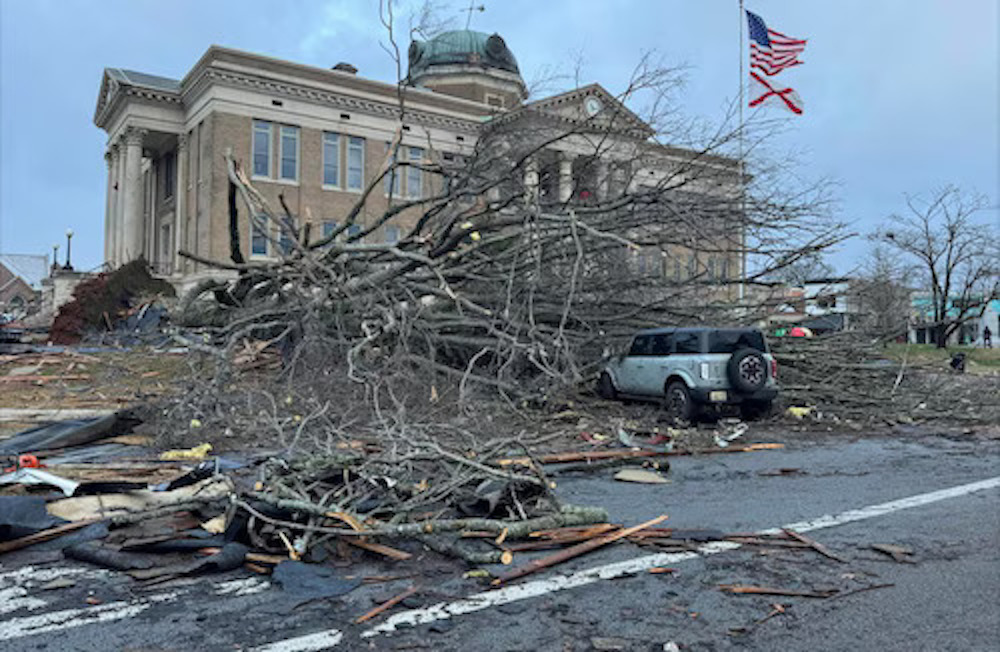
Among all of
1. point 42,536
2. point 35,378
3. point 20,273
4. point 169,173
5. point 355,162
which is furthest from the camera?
point 20,273

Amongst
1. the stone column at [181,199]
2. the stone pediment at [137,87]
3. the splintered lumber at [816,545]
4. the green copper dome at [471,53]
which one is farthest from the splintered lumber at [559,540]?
the green copper dome at [471,53]

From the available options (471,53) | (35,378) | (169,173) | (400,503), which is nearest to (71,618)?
(400,503)

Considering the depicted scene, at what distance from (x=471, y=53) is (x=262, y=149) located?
19.1 metres

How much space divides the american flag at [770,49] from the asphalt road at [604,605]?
1640 centimetres

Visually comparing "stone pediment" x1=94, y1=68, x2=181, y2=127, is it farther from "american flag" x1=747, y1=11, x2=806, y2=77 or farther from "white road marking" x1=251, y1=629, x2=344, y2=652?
"white road marking" x1=251, y1=629, x2=344, y2=652

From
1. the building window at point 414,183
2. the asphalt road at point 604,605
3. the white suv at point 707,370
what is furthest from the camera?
the building window at point 414,183

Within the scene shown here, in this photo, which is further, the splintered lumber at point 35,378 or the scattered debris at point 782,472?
the splintered lumber at point 35,378

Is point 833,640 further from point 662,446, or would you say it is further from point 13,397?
point 13,397

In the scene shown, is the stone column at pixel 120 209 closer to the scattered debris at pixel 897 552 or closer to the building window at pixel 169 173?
the building window at pixel 169 173

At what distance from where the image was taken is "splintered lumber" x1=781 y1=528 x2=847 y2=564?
15.3ft

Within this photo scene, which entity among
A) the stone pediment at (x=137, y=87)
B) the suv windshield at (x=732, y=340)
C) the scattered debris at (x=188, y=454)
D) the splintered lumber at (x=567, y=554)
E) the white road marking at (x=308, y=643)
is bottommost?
the white road marking at (x=308, y=643)

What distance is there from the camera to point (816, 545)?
4.88 metres

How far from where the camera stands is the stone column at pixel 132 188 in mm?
39875

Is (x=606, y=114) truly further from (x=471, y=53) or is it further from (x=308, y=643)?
(x=471, y=53)
